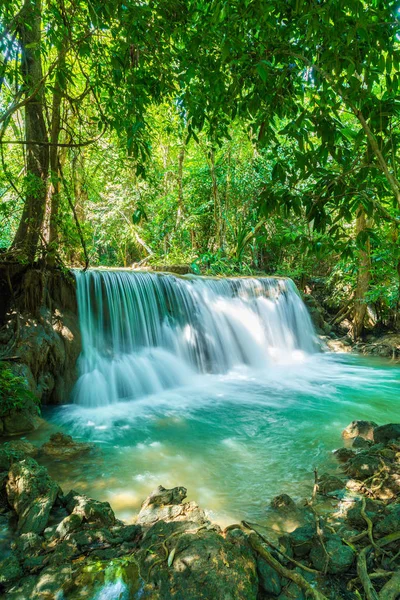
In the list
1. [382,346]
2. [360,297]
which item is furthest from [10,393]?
[360,297]

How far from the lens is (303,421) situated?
5367 mm

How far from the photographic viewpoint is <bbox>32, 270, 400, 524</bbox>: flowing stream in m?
3.68

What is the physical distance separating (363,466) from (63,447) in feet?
10.2

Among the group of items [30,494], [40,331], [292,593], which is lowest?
[292,593]

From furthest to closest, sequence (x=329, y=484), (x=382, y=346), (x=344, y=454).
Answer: (x=382, y=346) → (x=344, y=454) → (x=329, y=484)

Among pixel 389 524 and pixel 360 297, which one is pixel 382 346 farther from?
pixel 389 524

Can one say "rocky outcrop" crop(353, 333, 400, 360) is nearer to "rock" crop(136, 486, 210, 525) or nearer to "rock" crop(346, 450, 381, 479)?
"rock" crop(346, 450, 381, 479)

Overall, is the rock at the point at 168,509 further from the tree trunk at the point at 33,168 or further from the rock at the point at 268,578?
the tree trunk at the point at 33,168

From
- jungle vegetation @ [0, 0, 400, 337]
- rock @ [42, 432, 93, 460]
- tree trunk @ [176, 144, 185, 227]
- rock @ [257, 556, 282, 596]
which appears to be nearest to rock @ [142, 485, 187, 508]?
rock @ [257, 556, 282, 596]

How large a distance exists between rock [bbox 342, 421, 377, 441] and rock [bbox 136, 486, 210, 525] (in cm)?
244

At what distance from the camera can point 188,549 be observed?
6.27ft

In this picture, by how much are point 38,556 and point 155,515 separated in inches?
33.7

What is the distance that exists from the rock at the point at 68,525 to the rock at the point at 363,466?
2.36 meters

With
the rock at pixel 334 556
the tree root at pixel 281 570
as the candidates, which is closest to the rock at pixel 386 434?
the rock at pixel 334 556
